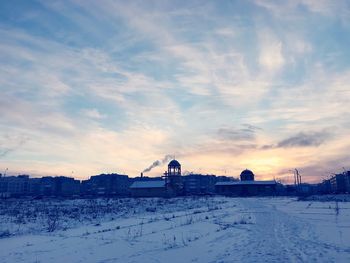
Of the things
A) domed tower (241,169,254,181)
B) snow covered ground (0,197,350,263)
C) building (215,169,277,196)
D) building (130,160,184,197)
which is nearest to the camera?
snow covered ground (0,197,350,263)

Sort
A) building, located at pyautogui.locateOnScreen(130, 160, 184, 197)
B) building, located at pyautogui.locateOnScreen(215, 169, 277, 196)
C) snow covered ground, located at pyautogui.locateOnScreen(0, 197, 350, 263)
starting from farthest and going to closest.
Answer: building, located at pyautogui.locateOnScreen(215, 169, 277, 196) → building, located at pyautogui.locateOnScreen(130, 160, 184, 197) → snow covered ground, located at pyautogui.locateOnScreen(0, 197, 350, 263)

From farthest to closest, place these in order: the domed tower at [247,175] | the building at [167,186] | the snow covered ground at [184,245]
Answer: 1. the domed tower at [247,175]
2. the building at [167,186]
3. the snow covered ground at [184,245]

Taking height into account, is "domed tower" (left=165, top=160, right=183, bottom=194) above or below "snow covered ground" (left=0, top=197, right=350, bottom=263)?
above

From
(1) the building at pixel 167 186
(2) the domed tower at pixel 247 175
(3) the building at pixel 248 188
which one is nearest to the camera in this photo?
(1) the building at pixel 167 186

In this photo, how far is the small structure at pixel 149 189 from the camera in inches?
3959

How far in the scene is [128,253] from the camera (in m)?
12.3

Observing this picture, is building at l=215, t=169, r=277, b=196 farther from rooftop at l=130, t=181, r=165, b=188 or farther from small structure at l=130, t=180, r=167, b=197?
small structure at l=130, t=180, r=167, b=197

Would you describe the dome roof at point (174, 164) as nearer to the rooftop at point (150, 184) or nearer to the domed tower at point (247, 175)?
the rooftop at point (150, 184)

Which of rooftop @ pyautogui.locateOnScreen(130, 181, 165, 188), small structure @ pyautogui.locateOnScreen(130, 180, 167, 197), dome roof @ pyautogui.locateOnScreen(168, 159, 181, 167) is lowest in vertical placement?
small structure @ pyautogui.locateOnScreen(130, 180, 167, 197)

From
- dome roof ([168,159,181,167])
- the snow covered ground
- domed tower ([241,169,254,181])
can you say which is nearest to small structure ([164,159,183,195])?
dome roof ([168,159,181,167])

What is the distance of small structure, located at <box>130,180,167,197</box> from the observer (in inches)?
3959

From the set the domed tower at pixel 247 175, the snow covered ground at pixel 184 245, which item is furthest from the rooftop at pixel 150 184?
the snow covered ground at pixel 184 245

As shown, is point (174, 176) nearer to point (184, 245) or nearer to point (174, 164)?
point (174, 164)

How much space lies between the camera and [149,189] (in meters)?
103
